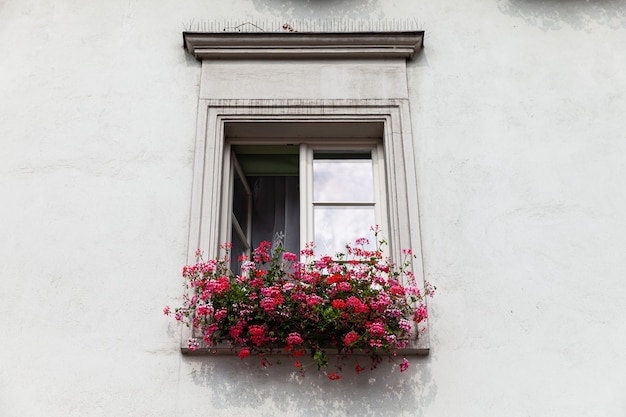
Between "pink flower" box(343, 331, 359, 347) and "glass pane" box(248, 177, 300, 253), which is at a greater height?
"glass pane" box(248, 177, 300, 253)

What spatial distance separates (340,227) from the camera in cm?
527

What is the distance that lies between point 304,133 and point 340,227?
799 mm

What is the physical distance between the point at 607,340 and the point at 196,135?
10.2 feet

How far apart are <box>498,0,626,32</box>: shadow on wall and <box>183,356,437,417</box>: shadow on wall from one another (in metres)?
3.05

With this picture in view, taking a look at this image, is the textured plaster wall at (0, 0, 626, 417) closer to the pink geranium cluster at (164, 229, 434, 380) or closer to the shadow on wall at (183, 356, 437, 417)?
the shadow on wall at (183, 356, 437, 417)

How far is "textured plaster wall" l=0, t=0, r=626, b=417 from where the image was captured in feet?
14.5

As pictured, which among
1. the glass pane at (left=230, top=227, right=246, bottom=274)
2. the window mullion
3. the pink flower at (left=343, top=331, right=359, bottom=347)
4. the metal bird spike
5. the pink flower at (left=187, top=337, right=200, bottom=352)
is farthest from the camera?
the metal bird spike

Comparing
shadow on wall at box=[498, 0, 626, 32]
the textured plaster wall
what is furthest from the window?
shadow on wall at box=[498, 0, 626, 32]

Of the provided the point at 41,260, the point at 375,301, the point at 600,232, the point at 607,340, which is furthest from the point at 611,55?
the point at 41,260

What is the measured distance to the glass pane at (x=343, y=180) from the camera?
5418 millimetres

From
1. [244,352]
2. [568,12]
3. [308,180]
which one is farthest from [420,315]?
[568,12]

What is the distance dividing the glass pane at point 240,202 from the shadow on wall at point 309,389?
144 centimetres

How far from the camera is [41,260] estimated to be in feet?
15.9

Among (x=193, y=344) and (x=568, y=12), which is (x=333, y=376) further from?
(x=568, y=12)
